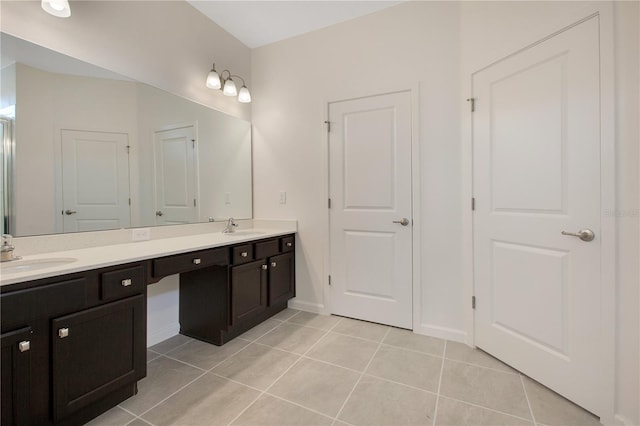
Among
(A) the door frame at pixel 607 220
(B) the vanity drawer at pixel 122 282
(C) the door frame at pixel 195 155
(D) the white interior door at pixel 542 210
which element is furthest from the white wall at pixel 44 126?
(A) the door frame at pixel 607 220

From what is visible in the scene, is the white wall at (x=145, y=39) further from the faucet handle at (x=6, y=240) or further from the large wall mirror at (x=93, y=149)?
the faucet handle at (x=6, y=240)

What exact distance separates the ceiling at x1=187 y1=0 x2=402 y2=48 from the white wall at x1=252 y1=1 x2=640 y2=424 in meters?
0.09

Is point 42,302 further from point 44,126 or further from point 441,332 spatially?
point 441,332

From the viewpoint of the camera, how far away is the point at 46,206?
159cm

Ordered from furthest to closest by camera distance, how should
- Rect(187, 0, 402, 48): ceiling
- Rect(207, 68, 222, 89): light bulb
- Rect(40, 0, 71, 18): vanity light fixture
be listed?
Rect(207, 68, 222, 89): light bulb, Rect(187, 0, 402, 48): ceiling, Rect(40, 0, 71, 18): vanity light fixture

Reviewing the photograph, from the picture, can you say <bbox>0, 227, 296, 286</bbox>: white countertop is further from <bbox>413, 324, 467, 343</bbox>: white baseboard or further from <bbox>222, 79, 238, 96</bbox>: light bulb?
<bbox>413, 324, 467, 343</bbox>: white baseboard

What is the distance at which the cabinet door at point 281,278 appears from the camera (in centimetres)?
254

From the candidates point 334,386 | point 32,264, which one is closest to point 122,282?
point 32,264

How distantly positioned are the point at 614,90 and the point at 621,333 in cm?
113

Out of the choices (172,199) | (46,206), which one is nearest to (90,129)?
(46,206)

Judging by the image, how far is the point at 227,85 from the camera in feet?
8.57

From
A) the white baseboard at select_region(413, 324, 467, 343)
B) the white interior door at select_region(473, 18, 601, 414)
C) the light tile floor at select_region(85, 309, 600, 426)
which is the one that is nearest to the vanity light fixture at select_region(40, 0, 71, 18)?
the light tile floor at select_region(85, 309, 600, 426)

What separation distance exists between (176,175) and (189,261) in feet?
2.84

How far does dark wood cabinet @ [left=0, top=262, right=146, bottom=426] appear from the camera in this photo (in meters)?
1.09
